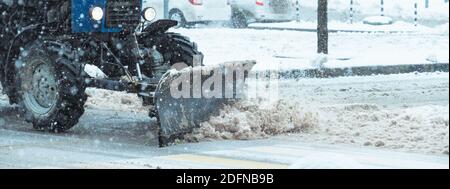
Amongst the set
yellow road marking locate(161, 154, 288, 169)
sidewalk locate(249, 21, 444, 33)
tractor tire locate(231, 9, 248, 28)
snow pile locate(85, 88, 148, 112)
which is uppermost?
tractor tire locate(231, 9, 248, 28)

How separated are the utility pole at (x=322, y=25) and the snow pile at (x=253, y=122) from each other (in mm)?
7728

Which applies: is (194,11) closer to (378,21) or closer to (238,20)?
(238,20)

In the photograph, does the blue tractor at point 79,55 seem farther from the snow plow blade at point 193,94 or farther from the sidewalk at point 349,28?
the sidewalk at point 349,28

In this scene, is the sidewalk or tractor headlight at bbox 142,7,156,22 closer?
tractor headlight at bbox 142,7,156,22

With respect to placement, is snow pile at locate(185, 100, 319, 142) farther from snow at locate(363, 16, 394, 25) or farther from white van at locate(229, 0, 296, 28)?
snow at locate(363, 16, 394, 25)

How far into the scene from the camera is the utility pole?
59.1ft

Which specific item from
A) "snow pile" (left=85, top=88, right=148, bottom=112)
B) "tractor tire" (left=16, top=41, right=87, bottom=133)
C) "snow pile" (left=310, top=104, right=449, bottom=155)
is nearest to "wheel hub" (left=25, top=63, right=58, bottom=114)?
"tractor tire" (left=16, top=41, right=87, bottom=133)

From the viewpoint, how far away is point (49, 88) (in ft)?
34.6

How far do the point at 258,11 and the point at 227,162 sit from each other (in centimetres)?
2255

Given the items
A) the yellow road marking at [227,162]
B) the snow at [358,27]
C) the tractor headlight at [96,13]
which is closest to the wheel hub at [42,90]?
the tractor headlight at [96,13]

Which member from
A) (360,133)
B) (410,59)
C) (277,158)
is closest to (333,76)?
(410,59)

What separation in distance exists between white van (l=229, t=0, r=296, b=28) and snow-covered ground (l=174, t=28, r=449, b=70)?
276cm

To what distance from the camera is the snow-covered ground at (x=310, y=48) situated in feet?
58.8

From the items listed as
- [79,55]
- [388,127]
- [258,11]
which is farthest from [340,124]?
[258,11]
